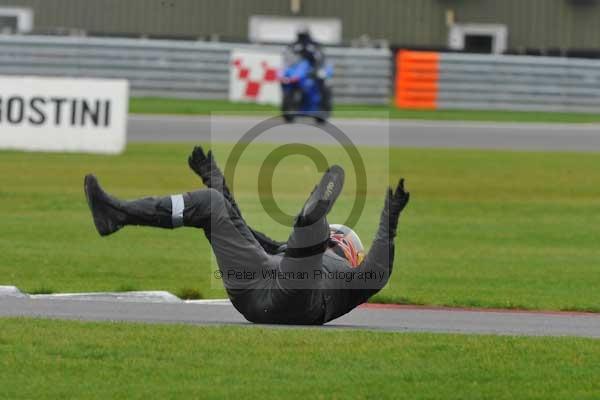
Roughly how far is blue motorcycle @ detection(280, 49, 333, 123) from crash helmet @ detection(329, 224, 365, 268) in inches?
725

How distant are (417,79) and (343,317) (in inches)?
889

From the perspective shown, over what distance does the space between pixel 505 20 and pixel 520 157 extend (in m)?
15.4

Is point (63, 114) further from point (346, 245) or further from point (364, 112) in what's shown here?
point (346, 245)

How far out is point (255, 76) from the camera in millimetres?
31594

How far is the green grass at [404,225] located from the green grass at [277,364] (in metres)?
2.69

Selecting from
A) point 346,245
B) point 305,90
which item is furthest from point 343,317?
point 305,90

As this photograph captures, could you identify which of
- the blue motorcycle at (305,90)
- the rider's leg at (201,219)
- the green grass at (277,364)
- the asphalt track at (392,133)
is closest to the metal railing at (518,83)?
the asphalt track at (392,133)

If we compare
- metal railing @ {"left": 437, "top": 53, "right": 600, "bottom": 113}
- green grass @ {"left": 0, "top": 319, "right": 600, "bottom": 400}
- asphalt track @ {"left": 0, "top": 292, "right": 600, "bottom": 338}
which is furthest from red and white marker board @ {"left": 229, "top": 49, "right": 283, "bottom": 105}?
green grass @ {"left": 0, "top": 319, "right": 600, "bottom": 400}

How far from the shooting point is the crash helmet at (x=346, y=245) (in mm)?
8977

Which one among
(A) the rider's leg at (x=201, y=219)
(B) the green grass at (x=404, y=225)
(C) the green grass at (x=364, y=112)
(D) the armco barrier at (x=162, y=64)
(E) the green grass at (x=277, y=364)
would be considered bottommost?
(B) the green grass at (x=404, y=225)

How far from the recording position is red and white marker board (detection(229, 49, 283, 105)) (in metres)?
31.3

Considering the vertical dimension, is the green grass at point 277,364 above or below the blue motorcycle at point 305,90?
below

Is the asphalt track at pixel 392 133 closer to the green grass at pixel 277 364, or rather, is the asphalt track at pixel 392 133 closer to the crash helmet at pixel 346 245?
the crash helmet at pixel 346 245

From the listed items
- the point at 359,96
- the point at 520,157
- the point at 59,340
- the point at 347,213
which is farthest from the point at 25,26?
the point at 59,340
